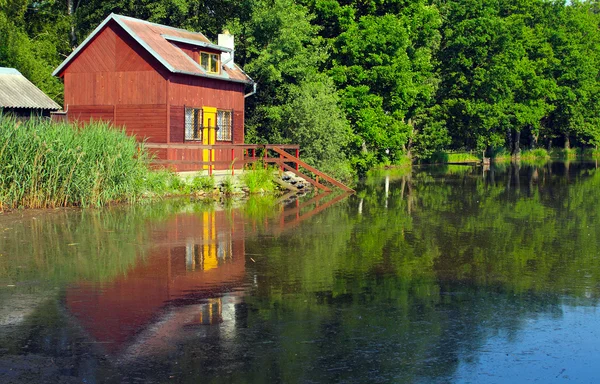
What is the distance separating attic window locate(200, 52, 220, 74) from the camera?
130 feet

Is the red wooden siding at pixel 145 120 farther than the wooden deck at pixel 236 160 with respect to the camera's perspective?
Yes

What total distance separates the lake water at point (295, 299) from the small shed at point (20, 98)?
12450mm

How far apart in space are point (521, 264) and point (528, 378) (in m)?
7.65

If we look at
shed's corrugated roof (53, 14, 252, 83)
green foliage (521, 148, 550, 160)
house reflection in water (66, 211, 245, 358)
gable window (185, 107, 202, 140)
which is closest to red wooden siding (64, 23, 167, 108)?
shed's corrugated roof (53, 14, 252, 83)

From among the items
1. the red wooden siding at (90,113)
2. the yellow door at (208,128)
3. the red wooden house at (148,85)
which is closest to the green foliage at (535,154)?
the yellow door at (208,128)

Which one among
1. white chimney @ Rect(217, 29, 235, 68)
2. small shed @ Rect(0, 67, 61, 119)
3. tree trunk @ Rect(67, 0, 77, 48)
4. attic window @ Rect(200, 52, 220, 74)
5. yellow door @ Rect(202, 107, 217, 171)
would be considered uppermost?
tree trunk @ Rect(67, 0, 77, 48)

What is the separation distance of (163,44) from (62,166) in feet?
43.7

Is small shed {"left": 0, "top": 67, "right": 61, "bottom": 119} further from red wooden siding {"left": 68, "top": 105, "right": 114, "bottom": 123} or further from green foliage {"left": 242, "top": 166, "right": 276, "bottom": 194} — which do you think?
green foliage {"left": 242, "top": 166, "right": 276, "bottom": 194}

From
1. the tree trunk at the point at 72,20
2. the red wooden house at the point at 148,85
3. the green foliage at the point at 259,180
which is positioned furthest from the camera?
the tree trunk at the point at 72,20

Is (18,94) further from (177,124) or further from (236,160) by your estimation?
(236,160)

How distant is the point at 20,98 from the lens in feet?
117

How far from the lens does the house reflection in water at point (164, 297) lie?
33.3 feet

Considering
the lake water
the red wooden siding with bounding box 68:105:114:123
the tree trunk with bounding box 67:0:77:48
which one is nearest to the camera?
the lake water

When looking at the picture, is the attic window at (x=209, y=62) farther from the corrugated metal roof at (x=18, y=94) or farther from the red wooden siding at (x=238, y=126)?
the corrugated metal roof at (x=18, y=94)
